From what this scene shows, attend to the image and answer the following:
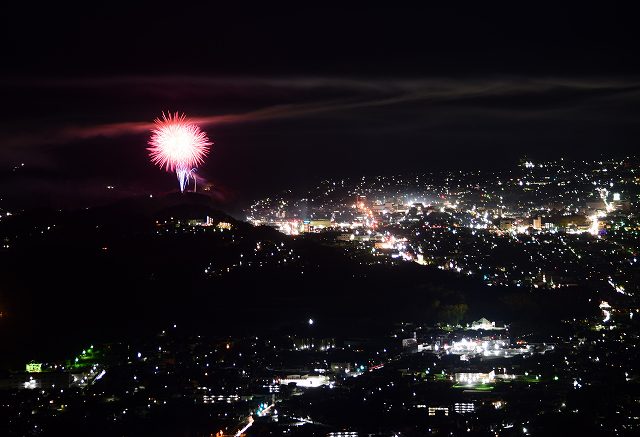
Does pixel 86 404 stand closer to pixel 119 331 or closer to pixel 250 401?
pixel 250 401

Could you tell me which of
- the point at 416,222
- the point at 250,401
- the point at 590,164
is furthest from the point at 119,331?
the point at 590,164

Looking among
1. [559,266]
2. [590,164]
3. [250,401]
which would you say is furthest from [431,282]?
[590,164]

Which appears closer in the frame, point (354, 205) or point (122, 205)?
point (122, 205)

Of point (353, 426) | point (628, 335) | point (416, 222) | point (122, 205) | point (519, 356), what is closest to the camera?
point (353, 426)

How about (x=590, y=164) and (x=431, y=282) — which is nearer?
(x=431, y=282)

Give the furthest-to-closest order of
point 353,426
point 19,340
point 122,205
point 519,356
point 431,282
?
1. point 122,205
2. point 431,282
3. point 519,356
4. point 19,340
5. point 353,426

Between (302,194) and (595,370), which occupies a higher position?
(302,194)

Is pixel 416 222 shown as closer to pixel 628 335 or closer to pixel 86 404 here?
pixel 628 335

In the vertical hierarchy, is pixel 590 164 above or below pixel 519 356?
above

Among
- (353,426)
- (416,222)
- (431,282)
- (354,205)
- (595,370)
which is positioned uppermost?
(354,205)
